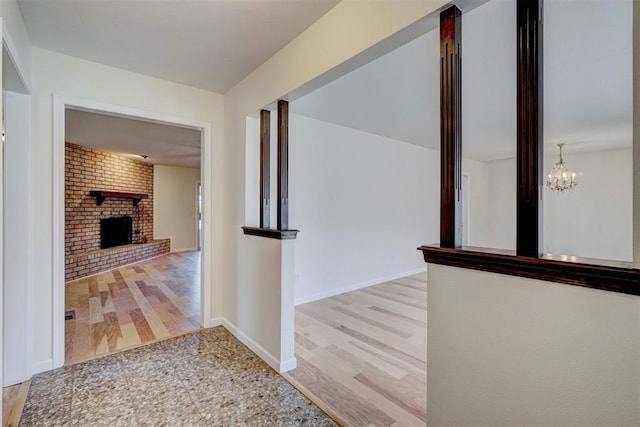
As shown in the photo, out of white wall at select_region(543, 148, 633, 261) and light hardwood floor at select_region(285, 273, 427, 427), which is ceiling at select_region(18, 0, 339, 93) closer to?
light hardwood floor at select_region(285, 273, 427, 427)

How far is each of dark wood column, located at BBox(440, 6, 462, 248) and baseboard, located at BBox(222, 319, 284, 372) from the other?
170 cm

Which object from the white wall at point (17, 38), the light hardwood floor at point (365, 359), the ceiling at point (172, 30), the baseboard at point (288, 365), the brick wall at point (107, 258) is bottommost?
the light hardwood floor at point (365, 359)

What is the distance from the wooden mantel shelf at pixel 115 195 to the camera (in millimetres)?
6199

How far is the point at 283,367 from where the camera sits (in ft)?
7.69

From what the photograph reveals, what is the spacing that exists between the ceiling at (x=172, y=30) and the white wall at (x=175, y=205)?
6223mm

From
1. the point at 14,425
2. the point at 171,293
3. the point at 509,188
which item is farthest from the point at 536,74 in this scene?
the point at 509,188

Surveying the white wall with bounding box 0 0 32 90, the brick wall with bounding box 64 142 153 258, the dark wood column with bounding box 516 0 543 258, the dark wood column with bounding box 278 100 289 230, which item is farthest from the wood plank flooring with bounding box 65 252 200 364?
the dark wood column with bounding box 516 0 543 258

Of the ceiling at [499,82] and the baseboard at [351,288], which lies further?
the baseboard at [351,288]

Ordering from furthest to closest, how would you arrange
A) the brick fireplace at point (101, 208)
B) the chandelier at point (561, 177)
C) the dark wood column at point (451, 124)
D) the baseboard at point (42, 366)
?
the brick fireplace at point (101, 208) → the chandelier at point (561, 177) → the baseboard at point (42, 366) → the dark wood column at point (451, 124)

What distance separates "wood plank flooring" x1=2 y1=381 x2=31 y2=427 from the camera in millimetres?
1791

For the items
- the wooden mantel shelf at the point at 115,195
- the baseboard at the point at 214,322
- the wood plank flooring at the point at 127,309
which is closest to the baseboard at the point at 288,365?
the baseboard at the point at 214,322

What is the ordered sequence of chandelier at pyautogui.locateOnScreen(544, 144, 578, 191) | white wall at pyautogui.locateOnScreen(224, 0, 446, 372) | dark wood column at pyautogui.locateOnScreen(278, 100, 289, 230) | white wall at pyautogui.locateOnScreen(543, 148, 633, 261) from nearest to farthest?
white wall at pyautogui.locateOnScreen(224, 0, 446, 372)
dark wood column at pyautogui.locateOnScreen(278, 100, 289, 230)
chandelier at pyautogui.locateOnScreen(544, 144, 578, 191)
white wall at pyautogui.locateOnScreen(543, 148, 633, 261)

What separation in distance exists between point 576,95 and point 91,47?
178 inches

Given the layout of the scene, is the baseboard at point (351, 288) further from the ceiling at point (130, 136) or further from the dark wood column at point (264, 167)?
the ceiling at point (130, 136)
